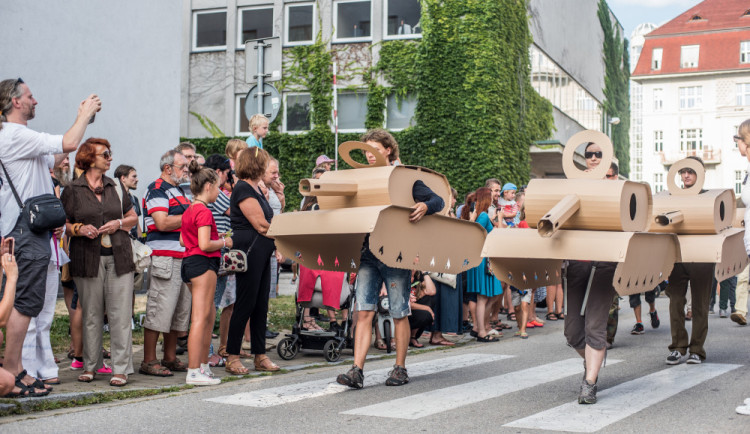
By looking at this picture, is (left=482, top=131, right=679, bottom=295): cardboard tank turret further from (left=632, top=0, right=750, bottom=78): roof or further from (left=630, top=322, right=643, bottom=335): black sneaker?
(left=632, top=0, right=750, bottom=78): roof

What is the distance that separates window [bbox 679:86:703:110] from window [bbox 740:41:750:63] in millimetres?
4079

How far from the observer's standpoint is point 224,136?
1192 inches

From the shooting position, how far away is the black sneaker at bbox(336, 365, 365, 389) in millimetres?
7273

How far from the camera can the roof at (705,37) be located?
74.6 metres

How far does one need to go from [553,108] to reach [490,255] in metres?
27.2

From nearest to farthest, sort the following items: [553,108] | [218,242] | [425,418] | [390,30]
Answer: [425,418]
[218,242]
[390,30]
[553,108]

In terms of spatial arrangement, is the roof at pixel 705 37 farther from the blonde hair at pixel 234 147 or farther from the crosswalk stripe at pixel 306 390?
the crosswalk stripe at pixel 306 390

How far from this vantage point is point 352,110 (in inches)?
1152

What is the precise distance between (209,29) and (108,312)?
25.3 m

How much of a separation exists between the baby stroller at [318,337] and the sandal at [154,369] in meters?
1.71

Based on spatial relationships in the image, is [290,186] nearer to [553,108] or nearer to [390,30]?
[390,30]

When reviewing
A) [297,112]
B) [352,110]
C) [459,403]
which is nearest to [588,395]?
[459,403]

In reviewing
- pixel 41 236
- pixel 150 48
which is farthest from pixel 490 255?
pixel 150 48

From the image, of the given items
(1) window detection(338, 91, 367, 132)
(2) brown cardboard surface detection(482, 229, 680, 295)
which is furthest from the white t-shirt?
(1) window detection(338, 91, 367, 132)
